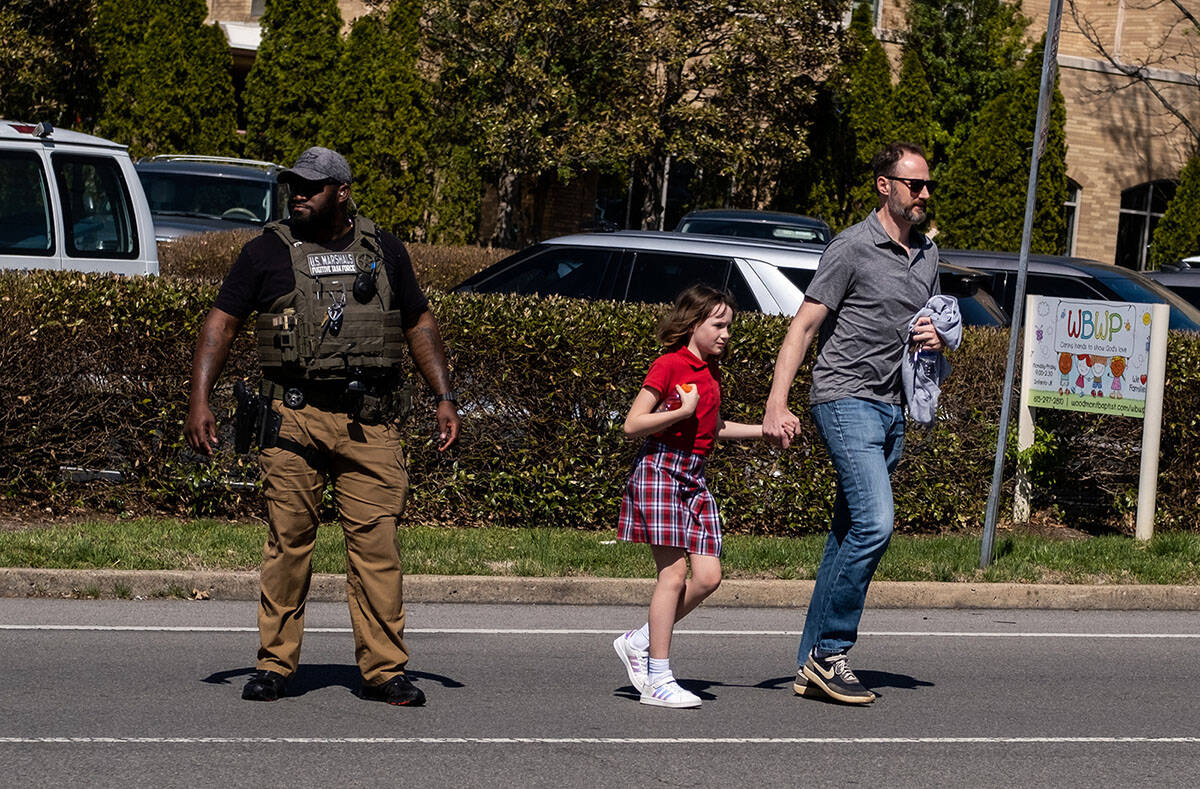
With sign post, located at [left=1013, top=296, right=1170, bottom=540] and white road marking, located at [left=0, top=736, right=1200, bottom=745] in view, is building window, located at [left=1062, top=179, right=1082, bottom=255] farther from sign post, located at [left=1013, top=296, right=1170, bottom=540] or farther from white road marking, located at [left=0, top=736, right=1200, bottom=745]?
white road marking, located at [left=0, top=736, right=1200, bottom=745]

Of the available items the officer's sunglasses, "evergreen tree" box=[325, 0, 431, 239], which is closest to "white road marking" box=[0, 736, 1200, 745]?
the officer's sunglasses

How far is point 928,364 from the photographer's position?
666 centimetres

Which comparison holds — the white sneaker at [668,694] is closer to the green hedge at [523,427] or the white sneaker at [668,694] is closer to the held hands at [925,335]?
Result: the held hands at [925,335]

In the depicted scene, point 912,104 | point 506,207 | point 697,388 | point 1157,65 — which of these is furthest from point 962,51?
point 697,388

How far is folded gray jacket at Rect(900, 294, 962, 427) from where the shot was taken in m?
6.59

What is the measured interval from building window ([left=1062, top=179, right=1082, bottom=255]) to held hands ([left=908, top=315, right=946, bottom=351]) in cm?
2893

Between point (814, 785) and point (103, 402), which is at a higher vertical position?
point (103, 402)

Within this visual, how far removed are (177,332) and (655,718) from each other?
505 cm

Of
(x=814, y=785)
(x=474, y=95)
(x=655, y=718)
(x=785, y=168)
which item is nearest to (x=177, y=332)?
(x=655, y=718)

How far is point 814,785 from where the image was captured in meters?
5.61

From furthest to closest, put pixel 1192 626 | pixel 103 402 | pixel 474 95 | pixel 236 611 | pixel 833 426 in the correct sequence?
pixel 474 95, pixel 103 402, pixel 1192 626, pixel 236 611, pixel 833 426

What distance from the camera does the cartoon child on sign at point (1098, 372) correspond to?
445 inches

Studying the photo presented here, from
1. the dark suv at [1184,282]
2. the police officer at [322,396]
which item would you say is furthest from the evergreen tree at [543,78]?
the police officer at [322,396]

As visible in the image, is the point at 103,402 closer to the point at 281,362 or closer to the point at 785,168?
the point at 281,362
